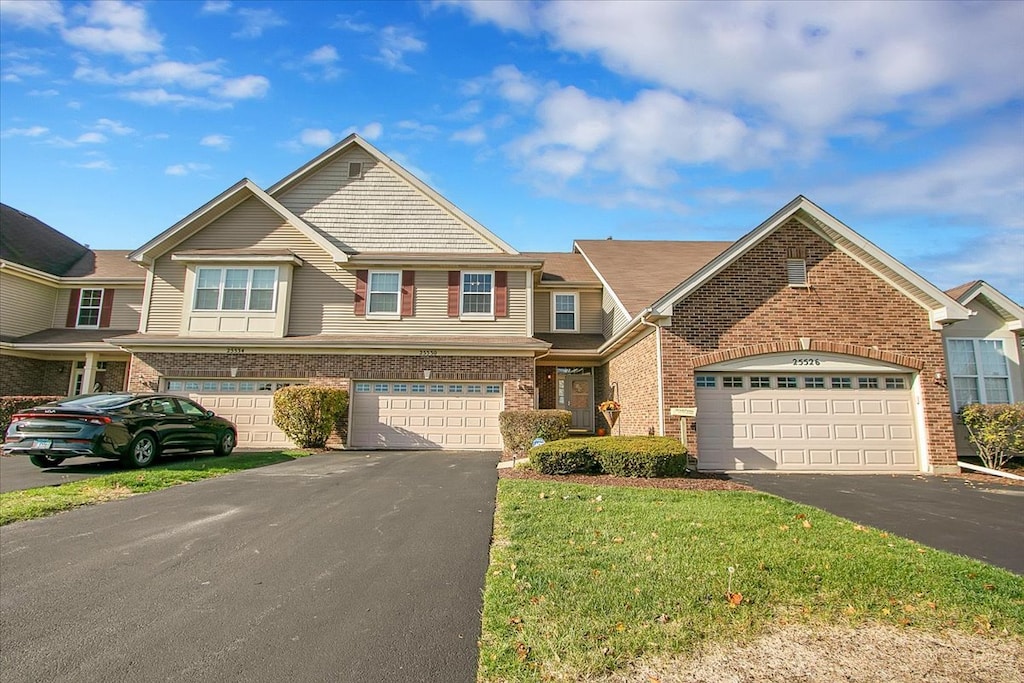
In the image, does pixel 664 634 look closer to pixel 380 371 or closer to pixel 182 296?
pixel 380 371

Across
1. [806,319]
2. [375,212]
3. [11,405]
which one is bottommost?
[11,405]

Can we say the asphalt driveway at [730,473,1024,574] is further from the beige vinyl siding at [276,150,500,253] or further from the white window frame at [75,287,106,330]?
the white window frame at [75,287,106,330]

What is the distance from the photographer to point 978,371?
43.7 feet

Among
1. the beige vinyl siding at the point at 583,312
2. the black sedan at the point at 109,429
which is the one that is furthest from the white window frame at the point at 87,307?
the beige vinyl siding at the point at 583,312

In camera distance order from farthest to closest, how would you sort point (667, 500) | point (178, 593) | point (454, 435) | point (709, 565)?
1. point (454, 435)
2. point (667, 500)
3. point (709, 565)
4. point (178, 593)

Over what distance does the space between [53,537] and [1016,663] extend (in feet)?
28.4

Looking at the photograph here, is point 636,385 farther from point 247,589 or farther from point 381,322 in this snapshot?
point 247,589

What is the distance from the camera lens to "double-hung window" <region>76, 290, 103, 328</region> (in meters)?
19.1

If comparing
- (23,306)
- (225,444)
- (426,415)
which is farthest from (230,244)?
(426,415)

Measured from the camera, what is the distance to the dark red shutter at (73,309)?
62.8 ft

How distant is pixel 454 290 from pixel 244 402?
23.7 feet

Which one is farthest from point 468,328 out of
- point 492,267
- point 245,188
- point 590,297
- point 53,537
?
point 53,537

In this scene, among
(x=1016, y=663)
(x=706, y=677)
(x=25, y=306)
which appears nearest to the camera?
(x=706, y=677)

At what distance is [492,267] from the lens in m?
16.8
